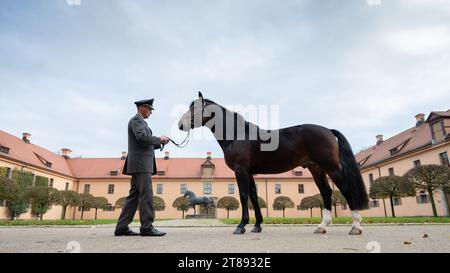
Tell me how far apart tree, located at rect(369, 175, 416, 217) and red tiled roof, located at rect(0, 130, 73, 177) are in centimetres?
3722

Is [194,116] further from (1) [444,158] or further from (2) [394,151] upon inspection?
(2) [394,151]

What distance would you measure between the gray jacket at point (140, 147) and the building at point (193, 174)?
101 ft

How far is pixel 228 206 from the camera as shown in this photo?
34312 mm

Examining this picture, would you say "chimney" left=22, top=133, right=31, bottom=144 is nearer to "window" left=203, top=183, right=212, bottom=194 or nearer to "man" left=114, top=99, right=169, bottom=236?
"window" left=203, top=183, right=212, bottom=194

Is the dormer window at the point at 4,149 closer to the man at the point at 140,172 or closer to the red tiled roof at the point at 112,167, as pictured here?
the red tiled roof at the point at 112,167

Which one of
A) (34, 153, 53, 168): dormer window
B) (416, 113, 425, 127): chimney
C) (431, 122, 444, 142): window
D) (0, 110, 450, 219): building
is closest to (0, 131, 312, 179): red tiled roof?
(0, 110, 450, 219): building

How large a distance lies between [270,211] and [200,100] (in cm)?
3899

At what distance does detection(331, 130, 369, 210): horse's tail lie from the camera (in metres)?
5.03

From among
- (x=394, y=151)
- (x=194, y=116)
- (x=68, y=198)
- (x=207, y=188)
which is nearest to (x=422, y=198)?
(x=394, y=151)

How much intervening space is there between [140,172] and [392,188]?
24428 mm

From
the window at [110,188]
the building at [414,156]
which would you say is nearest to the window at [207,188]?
the window at [110,188]

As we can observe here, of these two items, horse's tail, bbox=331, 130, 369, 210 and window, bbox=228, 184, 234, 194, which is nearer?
horse's tail, bbox=331, 130, 369, 210
